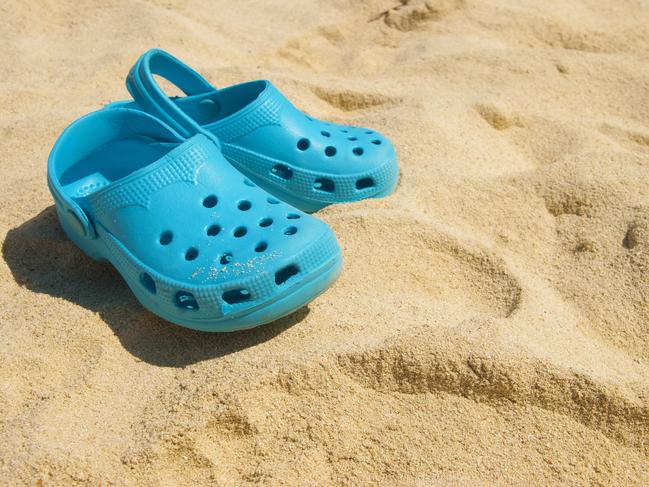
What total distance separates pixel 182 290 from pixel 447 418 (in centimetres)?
63

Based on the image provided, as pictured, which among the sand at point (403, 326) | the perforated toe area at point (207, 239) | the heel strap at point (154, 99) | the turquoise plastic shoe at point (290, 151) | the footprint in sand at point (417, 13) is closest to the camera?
the sand at point (403, 326)

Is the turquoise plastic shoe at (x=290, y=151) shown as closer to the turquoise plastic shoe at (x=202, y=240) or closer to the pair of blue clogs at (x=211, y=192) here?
the pair of blue clogs at (x=211, y=192)

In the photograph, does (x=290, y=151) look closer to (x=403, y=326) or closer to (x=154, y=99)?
(x=154, y=99)

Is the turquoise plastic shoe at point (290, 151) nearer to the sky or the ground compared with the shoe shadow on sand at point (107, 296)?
nearer to the sky

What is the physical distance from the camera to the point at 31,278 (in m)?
2.04

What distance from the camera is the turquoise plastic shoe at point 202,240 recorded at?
5.55 feet

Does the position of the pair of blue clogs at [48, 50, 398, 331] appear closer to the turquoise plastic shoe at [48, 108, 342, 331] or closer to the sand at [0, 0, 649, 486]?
the turquoise plastic shoe at [48, 108, 342, 331]

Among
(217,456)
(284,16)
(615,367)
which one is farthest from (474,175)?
(284,16)

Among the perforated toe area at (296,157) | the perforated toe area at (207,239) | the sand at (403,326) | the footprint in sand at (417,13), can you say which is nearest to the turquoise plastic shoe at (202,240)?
the perforated toe area at (207,239)

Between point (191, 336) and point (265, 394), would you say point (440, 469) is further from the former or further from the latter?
point (191, 336)

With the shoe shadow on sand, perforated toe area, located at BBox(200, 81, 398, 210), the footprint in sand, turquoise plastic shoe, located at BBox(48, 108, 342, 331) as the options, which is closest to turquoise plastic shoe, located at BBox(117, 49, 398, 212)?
perforated toe area, located at BBox(200, 81, 398, 210)

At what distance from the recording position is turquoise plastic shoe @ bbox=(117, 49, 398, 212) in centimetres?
218

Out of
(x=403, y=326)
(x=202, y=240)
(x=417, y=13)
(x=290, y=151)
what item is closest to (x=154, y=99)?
(x=290, y=151)

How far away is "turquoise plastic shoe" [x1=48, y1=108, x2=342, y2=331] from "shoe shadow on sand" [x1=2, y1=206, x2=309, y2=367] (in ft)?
0.22
